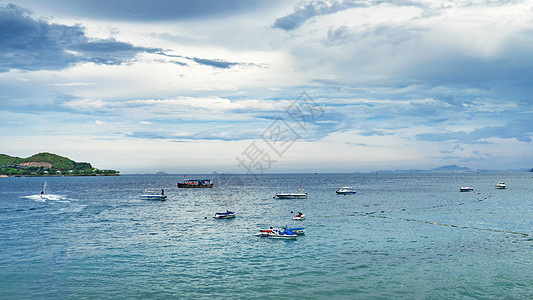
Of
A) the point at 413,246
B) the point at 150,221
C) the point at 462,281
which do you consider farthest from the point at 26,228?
the point at 462,281

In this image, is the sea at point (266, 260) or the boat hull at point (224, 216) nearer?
the sea at point (266, 260)

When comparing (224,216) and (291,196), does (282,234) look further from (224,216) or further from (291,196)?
(291,196)

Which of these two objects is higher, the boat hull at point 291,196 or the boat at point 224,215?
the boat hull at point 291,196

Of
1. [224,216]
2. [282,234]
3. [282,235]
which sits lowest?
[224,216]

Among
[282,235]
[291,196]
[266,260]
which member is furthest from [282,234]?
[291,196]

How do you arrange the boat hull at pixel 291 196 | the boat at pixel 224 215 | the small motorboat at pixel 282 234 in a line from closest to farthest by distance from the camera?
the small motorboat at pixel 282 234, the boat at pixel 224 215, the boat hull at pixel 291 196

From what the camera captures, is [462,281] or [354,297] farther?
[462,281]

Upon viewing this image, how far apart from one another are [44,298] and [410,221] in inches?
2573

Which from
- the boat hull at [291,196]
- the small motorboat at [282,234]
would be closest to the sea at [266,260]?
the small motorboat at [282,234]

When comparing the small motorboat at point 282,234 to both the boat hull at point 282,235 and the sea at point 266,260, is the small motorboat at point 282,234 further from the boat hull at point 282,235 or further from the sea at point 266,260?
the sea at point 266,260

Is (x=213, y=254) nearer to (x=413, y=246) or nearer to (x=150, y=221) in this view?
(x=413, y=246)

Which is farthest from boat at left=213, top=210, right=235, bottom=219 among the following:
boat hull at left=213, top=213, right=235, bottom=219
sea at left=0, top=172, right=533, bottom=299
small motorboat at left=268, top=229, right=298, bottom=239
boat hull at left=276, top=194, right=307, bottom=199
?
boat hull at left=276, top=194, right=307, bottom=199

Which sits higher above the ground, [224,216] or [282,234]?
[282,234]

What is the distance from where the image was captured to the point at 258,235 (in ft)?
190
